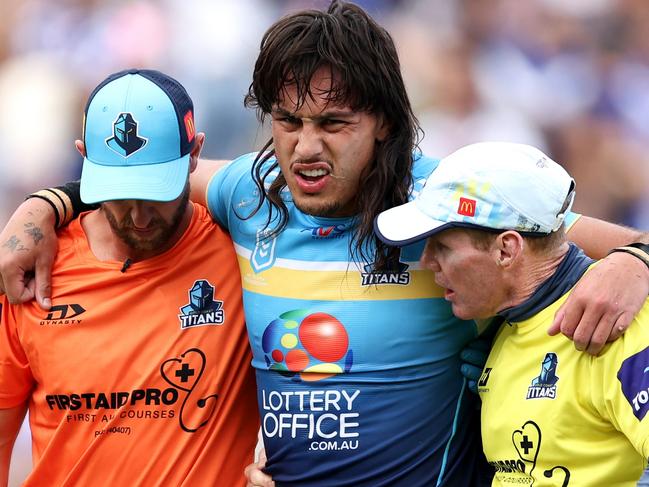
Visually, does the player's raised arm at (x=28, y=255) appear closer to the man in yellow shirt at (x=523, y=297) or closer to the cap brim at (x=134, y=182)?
the cap brim at (x=134, y=182)

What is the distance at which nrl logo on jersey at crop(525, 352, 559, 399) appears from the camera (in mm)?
2547

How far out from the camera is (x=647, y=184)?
6512 millimetres

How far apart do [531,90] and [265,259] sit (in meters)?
3.92

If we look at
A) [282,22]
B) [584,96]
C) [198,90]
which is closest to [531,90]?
[584,96]

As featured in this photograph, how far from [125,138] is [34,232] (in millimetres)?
409

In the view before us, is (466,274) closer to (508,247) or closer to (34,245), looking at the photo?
(508,247)

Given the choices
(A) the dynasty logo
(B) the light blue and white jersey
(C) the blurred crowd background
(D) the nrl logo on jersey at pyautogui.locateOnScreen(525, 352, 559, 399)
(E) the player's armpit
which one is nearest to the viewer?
(D) the nrl logo on jersey at pyautogui.locateOnScreen(525, 352, 559, 399)

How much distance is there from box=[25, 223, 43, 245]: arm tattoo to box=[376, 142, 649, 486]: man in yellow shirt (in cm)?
110

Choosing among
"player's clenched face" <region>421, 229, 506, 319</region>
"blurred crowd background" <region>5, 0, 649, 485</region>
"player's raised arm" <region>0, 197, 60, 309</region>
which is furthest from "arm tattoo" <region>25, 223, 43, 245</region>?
"blurred crowd background" <region>5, 0, 649, 485</region>

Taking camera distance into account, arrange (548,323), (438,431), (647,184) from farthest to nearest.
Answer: (647,184)
(438,431)
(548,323)

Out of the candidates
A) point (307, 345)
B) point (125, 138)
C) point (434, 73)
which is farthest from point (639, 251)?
point (434, 73)

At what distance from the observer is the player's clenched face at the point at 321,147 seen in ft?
9.66

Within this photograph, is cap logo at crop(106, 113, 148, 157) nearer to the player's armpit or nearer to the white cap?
the player's armpit

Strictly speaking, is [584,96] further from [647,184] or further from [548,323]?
[548,323]
